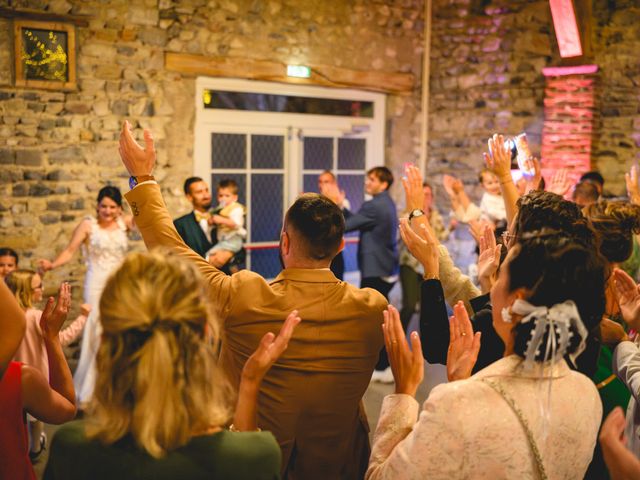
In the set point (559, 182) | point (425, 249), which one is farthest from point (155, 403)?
point (559, 182)

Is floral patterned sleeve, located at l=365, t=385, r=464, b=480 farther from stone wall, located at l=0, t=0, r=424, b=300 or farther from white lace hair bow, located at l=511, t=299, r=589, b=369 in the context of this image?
stone wall, located at l=0, t=0, r=424, b=300

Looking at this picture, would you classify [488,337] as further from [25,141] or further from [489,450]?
[25,141]

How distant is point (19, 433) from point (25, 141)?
13.8ft

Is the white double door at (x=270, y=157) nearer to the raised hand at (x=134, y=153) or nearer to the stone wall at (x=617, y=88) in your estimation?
Answer: the stone wall at (x=617, y=88)

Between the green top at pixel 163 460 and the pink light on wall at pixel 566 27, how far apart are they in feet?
20.6

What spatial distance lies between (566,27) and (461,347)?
18.8ft

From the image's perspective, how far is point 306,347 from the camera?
6.72 ft

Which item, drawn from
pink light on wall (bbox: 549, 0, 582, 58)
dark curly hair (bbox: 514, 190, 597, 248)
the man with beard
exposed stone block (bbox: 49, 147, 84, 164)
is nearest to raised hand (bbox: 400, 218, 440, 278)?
dark curly hair (bbox: 514, 190, 597, 248)

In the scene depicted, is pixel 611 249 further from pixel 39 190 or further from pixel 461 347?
pixel 39 190

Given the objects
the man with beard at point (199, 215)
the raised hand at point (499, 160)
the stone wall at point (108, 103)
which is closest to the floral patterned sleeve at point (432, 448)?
the raised hand at point (499, 160)

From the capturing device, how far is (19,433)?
1.82 meters

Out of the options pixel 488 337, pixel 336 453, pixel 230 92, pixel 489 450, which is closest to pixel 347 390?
pixel 336 453

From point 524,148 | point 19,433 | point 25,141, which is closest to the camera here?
point 19,433

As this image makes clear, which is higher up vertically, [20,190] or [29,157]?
[29,157]
